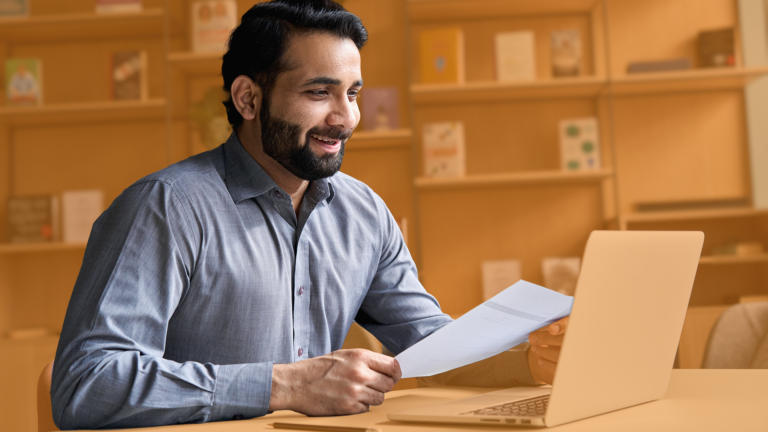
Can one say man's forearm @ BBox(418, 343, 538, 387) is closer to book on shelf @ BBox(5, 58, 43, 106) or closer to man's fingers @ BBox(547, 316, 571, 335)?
man's fingers @ BBox(547, 316, 571, 335)

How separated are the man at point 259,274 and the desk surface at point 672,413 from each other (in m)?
0.04

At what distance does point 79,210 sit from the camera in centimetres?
316

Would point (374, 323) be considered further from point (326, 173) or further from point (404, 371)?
point (404, 371)

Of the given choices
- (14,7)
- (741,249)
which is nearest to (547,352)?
(741,249)

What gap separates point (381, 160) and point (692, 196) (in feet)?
4.98

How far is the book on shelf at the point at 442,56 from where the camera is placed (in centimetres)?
303

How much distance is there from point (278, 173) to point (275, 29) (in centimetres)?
27

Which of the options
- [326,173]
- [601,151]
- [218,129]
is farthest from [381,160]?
[326,173]

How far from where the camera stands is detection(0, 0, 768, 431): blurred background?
3.04 meters

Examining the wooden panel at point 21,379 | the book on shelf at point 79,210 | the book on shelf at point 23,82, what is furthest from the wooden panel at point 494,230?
the book on shelf at point 23,82

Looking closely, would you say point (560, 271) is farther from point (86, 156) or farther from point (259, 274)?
point (86, 156)

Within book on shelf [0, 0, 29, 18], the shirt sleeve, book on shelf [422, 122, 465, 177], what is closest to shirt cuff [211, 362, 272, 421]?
the shirt sleeve

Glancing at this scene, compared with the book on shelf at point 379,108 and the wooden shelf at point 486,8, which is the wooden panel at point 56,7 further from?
the wooden shelf at point 486,8

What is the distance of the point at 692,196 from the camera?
3.16 m
